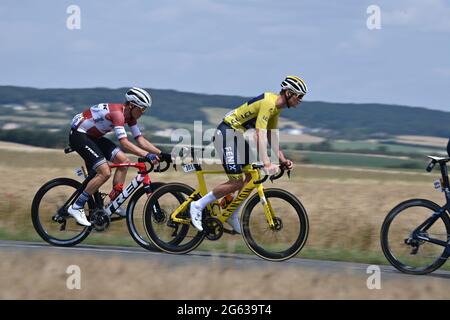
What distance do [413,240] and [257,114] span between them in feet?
7.84

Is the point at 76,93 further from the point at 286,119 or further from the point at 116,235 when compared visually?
the point at 116,235

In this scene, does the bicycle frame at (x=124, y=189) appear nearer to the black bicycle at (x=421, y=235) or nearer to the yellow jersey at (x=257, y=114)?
the yellow jersey at (x=257, y=114)

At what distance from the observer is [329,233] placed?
57.9ft

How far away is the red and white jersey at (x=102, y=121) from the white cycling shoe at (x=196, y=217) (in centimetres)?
140

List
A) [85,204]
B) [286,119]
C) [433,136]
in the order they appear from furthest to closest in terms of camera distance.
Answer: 1. [286,119]
2. [433,136]
3. [85,204]

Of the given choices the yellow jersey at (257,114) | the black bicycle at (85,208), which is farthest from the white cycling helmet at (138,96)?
the yellow jersey at (257,114)

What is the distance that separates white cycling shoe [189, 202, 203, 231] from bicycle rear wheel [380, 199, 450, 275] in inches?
89.3

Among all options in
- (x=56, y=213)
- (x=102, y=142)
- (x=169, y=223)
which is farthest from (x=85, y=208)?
(x=169, y=223)

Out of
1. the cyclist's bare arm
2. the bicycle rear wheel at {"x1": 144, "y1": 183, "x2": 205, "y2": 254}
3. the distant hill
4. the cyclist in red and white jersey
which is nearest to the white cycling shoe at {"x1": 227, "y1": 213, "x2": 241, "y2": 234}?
the bicycle rear wheel at {"x1": 144, "y1": 183, "x2": 205, "y2": 254}

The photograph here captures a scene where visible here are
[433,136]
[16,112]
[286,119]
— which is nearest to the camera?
[16,112]

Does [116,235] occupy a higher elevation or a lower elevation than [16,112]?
lower
